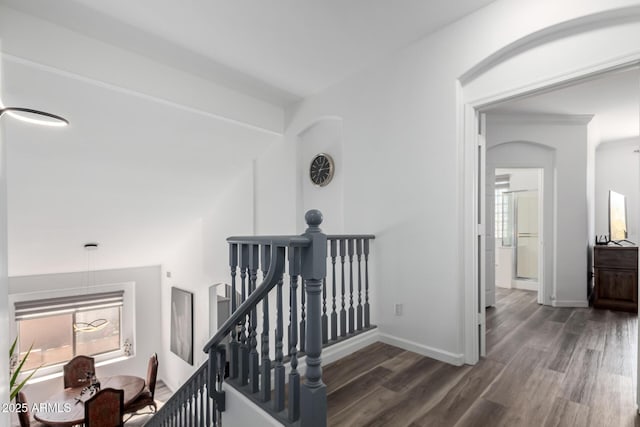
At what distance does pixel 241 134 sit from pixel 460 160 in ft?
9.61

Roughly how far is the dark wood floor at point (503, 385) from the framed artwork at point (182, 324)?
4994 millimetres

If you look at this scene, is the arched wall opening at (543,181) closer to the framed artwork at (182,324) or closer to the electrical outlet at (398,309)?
the electrical outlet at (398,309)

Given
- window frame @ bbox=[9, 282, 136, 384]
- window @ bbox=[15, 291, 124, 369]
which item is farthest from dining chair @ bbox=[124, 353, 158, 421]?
window frame @ bbox=[9, 282, 136, 384]

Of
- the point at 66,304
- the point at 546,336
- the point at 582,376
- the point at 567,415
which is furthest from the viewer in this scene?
the point at 66,304

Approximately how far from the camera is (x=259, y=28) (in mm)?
2826

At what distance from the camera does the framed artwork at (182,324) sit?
6.62 meters

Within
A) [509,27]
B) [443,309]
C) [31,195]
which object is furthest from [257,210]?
[509,27]

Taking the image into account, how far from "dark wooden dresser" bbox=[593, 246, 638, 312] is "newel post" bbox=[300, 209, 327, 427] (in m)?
4.72

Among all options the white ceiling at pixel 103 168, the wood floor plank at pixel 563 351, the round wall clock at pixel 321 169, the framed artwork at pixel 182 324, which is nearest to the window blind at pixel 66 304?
the white ceiling at pixel 103 168

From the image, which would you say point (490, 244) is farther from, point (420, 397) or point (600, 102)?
point (420, 397)

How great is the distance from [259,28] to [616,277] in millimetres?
5414

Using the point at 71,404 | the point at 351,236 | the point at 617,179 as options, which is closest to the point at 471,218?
the point at 351,236

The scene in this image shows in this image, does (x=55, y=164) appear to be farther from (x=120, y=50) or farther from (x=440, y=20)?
(x=440, y=20)

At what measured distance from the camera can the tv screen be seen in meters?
4.77
